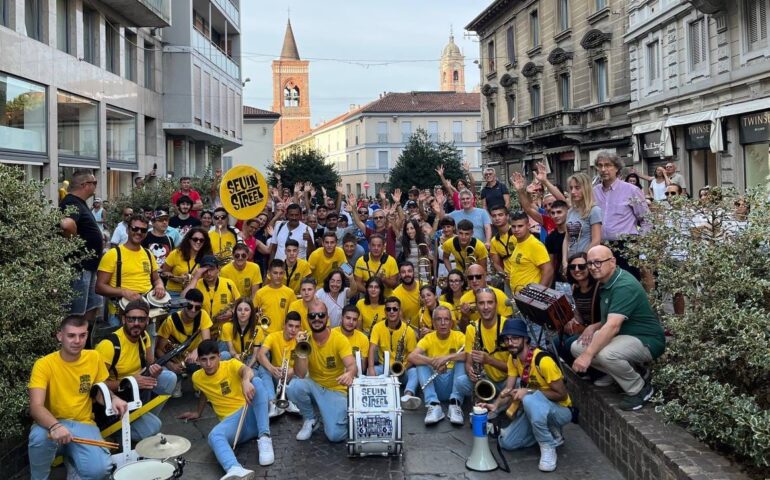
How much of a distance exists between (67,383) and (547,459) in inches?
162

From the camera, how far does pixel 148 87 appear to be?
26.5 meters

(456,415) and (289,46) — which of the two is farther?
(289,46)

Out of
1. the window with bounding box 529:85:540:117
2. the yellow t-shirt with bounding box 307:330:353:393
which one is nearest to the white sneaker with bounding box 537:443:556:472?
the yellow t-shirt with bounding box 307:330:353:393

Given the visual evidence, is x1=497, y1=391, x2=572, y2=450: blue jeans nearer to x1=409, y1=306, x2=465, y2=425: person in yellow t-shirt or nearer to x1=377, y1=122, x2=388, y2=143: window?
x1=409, y1=306, x2=465, y2=425: person in yellow t-shirt

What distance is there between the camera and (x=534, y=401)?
602cm

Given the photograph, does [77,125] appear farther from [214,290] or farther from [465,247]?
[465,247]

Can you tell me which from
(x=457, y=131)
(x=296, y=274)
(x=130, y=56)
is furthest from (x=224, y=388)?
(x=457, y=131)

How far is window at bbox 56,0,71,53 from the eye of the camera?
1884cm

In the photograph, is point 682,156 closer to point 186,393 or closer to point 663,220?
point 663,220

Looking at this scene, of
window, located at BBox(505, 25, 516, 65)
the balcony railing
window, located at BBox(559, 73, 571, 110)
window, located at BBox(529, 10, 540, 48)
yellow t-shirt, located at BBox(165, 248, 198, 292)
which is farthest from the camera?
window, located at BBox(505, 25, 516, 65)

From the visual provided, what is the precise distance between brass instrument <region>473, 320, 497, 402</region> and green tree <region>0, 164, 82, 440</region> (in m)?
3.87

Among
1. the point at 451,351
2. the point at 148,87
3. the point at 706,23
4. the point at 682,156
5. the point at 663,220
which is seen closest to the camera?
the point at 663,220

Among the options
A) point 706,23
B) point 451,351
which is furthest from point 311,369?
point 706,23

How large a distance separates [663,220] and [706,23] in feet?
55.0
